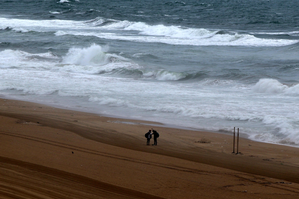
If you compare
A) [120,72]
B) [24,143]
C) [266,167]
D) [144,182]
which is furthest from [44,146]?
[120,72]

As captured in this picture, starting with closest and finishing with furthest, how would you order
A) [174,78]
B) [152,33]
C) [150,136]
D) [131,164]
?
1. [131,164]
2. [150,136]
3. [174,78]
4. [152,33]

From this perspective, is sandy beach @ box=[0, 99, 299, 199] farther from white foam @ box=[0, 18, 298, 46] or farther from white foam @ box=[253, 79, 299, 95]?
white foam @ box=[0, 18, 298, 46]

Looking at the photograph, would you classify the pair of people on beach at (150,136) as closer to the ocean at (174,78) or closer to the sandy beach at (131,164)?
the sandy beach at (131,164)

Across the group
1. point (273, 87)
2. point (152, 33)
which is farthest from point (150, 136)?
point (152, 33)

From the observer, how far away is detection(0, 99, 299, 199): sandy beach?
606cm

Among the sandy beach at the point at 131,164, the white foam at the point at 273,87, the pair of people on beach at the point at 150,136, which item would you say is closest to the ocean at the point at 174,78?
the white foam at the point at 273,87

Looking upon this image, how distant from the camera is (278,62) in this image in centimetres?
2319

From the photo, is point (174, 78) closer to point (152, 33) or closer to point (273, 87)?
point (273, 87)

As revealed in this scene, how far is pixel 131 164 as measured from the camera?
286 inches

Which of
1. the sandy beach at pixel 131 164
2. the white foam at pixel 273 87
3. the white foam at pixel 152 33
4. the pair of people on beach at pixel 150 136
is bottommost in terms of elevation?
the sandy beach at pixel 131 164

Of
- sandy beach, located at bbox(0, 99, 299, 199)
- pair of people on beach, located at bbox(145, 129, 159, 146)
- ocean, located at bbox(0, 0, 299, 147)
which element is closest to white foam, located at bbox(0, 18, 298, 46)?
ocean, located at bbox(0, 0, 299, 147)

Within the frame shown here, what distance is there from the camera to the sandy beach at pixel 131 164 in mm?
6057

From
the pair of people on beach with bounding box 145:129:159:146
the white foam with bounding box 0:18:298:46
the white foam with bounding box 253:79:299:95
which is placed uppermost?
the white foam with bounding box 0:18:298:46

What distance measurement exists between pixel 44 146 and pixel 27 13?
62619 mm
